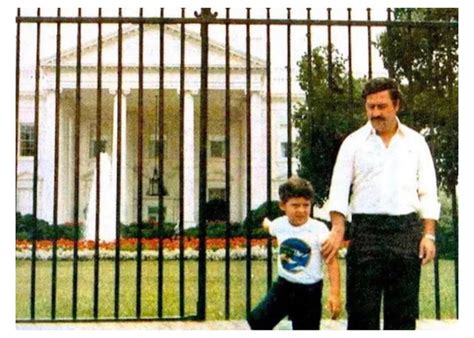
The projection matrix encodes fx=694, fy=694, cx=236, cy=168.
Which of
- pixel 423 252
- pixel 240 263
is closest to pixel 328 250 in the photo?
pixel 423 252

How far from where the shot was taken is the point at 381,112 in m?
3.08

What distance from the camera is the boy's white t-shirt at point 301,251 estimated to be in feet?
9.88

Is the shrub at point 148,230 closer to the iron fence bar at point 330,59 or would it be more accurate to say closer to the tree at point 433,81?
the iron fence bar at point 330,59

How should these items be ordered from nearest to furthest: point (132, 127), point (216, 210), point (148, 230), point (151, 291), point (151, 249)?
point (216, 210)
point (151, 291)
point (151, 249)
point (132, 127)
point (148, 230)

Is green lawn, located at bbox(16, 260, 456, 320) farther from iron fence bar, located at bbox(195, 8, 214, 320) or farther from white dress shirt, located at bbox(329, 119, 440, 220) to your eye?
white dress shirt, located at bbox(329, 119, 440, 220)

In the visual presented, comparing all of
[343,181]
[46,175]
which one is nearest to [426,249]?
[343,181]

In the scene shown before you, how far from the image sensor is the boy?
298 cm

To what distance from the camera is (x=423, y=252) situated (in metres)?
3.04

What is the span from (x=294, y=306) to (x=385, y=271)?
0.42 metres

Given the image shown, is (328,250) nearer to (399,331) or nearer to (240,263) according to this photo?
(399,331)

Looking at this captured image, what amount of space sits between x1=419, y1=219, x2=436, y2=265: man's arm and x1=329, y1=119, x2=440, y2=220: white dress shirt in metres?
0.04

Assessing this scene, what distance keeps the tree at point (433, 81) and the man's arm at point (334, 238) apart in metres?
0.80

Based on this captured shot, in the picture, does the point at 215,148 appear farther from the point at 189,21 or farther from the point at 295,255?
the point at 295,255
